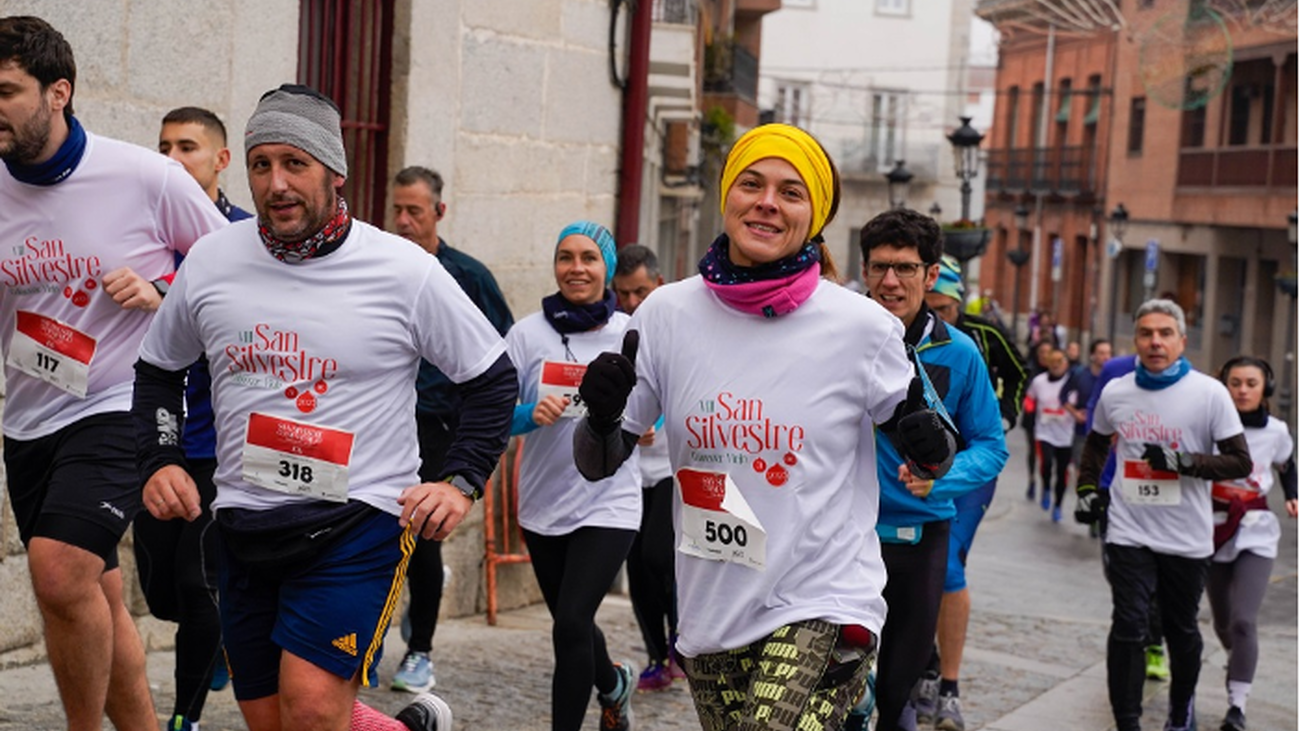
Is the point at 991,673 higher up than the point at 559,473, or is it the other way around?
the point at 559,473

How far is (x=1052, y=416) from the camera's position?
68.7 feet

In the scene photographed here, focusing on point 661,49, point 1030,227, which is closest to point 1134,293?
point 1030,227

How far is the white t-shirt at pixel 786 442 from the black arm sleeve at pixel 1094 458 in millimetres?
4114

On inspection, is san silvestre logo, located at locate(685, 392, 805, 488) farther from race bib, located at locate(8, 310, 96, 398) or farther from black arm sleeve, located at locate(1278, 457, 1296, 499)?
black arm sleeve, located at locate(1278, 457, 1296, 499)

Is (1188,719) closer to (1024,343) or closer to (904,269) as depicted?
(904,269)

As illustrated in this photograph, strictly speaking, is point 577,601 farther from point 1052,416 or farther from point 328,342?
point 1052,416

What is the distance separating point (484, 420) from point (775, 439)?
2.29ft

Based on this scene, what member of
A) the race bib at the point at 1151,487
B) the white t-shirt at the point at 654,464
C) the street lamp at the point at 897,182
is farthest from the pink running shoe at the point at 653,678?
the street lamp at the point at 897,182

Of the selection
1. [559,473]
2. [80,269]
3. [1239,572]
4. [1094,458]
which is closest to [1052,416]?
[1239,572]

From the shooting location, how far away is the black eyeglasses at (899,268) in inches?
250

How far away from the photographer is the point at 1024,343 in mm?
49500

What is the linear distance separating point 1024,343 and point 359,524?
46.2 meters

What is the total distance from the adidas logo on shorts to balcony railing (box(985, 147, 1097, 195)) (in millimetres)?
48553

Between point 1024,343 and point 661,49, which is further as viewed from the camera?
point 1024,343
